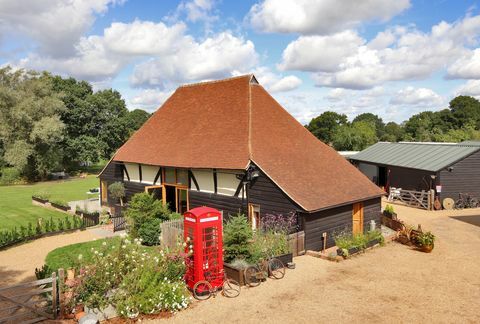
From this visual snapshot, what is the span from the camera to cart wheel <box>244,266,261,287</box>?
11.4 metres

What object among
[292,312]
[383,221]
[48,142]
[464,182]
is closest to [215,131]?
[383,221]

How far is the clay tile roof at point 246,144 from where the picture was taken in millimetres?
16641

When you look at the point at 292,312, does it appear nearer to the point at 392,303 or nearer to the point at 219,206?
the point at 392,303

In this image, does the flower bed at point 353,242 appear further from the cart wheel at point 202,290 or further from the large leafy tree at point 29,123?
the large leafy tree at point 29,123

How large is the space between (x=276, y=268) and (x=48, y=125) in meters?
36.6

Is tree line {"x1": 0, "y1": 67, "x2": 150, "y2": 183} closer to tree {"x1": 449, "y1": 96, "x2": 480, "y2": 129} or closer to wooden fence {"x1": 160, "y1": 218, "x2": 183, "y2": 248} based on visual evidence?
wooden fence {"x1": 160, "y1": 218, "x2": 183, "y2": 248}

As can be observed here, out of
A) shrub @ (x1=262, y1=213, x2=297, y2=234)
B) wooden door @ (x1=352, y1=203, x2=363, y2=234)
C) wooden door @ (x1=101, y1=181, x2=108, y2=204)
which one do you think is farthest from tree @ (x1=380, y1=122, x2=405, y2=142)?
shrub @ (x1=262, y1=213, x2=297, y2=234)

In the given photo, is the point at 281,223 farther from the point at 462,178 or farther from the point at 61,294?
the point at 462,178

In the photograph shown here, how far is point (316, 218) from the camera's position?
15.4 meters

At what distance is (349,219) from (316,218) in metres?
2.52

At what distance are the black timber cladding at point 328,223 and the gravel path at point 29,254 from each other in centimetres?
1029

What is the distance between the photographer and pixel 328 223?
15906mm

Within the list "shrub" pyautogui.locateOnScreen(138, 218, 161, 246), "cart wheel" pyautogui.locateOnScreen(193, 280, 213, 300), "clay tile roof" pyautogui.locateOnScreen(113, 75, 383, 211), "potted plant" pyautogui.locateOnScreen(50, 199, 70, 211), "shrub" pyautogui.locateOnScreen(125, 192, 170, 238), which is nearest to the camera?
"cart wheel" pyautogui.locateOnScreen(193, 280, 213, 300)

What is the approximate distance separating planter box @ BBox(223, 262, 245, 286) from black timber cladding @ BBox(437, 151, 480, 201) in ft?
62.8
